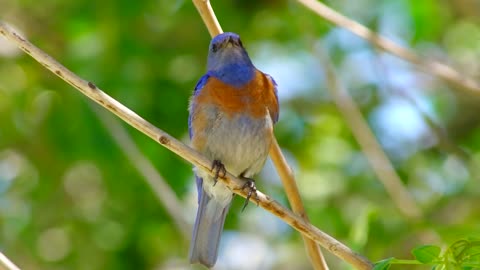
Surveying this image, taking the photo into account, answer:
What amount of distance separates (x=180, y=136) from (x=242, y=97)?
5.68 ft

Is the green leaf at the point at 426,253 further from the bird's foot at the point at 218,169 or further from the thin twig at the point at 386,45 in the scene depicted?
the thin twig at the point at 386,45

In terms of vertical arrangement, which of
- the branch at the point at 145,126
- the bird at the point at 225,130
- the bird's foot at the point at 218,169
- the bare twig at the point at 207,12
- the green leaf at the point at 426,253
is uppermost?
the bird at the point at 225,130

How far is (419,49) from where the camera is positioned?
7590 millimetres

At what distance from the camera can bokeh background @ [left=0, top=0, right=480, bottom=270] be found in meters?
6.66

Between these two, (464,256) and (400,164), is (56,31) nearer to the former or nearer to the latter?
(400,164)

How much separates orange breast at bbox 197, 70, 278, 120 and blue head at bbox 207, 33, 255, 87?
79 mm

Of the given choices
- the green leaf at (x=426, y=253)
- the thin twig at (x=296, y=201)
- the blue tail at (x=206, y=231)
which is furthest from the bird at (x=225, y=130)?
the green leaf at (x=426, y=253)

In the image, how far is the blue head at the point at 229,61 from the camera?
530cm

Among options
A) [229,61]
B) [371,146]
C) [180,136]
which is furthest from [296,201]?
[180,136]

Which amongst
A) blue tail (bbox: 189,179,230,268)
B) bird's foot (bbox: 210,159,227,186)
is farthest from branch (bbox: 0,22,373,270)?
blue tail (bbox: 189,179,230,268)

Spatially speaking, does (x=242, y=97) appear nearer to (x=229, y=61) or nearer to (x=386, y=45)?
(x=229, y=61)

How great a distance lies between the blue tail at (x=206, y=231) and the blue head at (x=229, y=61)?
674 mm

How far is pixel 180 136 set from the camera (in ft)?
22.3

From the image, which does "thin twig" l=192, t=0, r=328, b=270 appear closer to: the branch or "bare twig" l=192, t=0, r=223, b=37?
"bare twig" l=192, t=0, r=223, b=37
